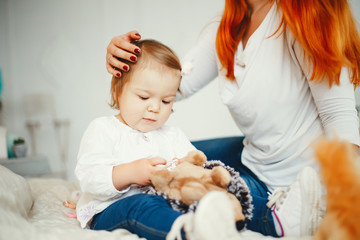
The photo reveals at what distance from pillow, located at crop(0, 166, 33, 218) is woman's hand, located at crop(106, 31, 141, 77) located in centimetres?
47

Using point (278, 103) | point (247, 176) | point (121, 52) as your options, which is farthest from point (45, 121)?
point (278, 103)

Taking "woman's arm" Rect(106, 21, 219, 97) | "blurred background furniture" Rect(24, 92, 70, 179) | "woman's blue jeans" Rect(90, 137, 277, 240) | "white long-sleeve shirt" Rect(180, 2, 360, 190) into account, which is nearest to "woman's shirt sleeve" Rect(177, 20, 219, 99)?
"woman's arm" Rect(106, 21, 219, 97)

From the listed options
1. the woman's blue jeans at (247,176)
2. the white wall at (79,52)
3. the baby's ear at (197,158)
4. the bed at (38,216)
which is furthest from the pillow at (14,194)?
the white wall at (79,52)

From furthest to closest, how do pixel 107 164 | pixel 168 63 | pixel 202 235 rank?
pixel 168 63 → pixel 107 164 → pixel 202 235

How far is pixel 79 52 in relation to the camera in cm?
285

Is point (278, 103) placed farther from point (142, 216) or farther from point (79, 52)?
point (79, 52)

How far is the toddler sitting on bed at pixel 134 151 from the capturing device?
74 cm

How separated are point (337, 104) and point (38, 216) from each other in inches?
39.9

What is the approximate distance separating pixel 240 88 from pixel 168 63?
0.29 metres

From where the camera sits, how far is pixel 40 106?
2885 mm

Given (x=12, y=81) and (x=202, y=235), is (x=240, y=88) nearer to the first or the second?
(x=202, y=235)

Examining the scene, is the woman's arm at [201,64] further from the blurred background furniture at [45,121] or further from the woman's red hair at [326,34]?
the blurred background furniture at [45,121]

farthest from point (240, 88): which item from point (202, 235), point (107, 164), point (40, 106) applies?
point (40, 106)

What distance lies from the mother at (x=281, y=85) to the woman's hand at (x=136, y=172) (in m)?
0.32
